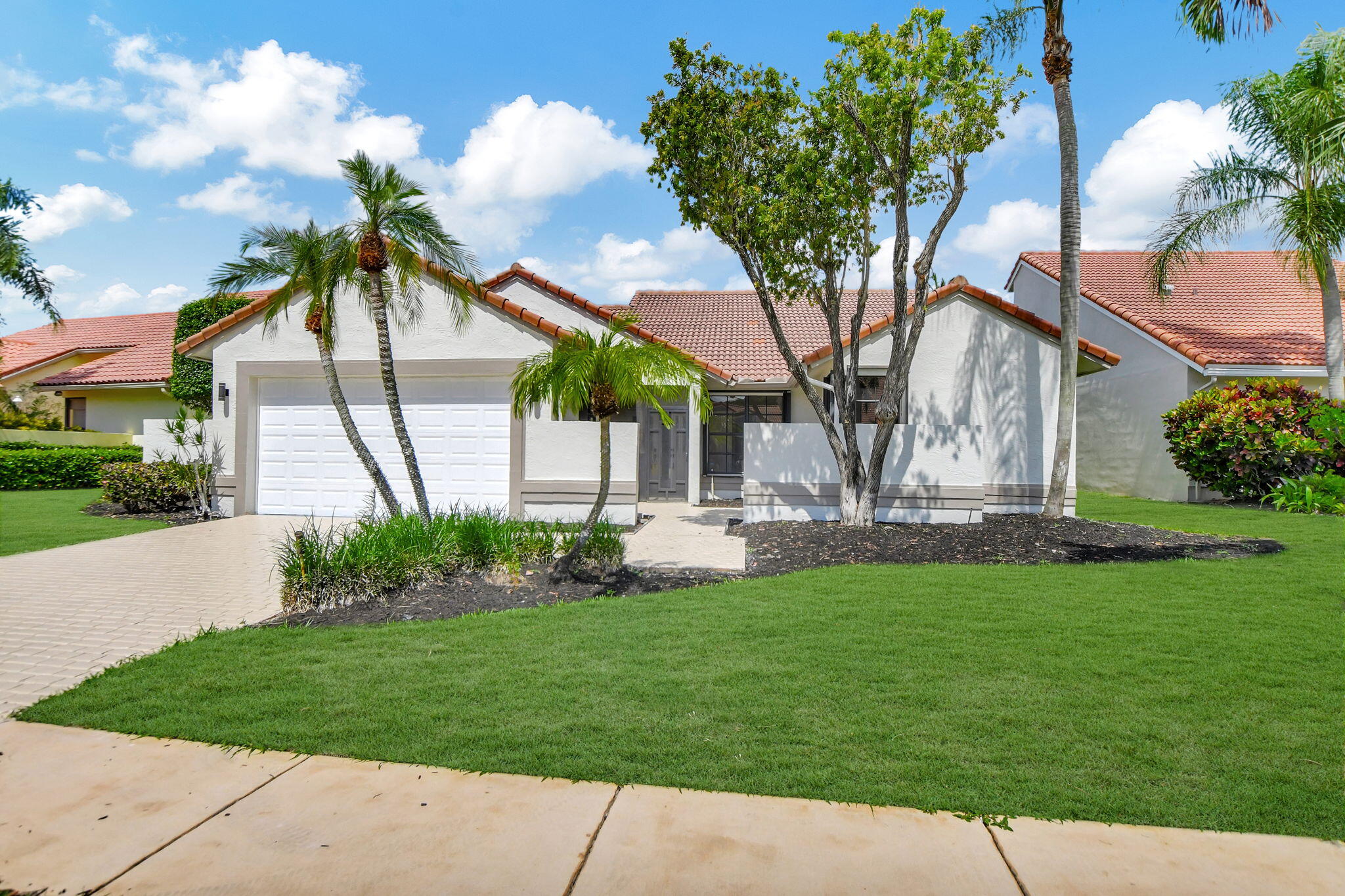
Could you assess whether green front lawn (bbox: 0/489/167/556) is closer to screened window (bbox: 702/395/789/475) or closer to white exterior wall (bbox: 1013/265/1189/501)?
screened window (bbox: 702/395/789/475)

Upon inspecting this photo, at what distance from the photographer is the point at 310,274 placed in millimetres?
10758

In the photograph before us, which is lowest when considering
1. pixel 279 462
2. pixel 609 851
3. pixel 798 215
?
pixel 609 851

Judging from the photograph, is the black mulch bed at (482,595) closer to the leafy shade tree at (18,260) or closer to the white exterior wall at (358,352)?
the white exterior wall at (358,352)

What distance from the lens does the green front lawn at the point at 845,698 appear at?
12.5 ft

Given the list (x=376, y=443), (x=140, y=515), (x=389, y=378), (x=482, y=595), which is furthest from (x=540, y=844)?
(x=140, y=515)

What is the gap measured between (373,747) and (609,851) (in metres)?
1.65

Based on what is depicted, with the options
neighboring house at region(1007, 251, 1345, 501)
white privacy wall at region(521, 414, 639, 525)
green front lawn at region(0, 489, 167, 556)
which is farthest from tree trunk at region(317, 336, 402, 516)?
neighboring house at region(1007, 251, 1345, 501)

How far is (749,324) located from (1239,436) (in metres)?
11.4

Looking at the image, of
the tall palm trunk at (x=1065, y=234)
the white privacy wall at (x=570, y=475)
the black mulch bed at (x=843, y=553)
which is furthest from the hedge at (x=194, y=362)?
the tall palm trunk at (x=1065, y=234)

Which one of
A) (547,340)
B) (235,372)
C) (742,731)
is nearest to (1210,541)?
(742,731)

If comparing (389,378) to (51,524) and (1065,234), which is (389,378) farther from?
(1065,234)

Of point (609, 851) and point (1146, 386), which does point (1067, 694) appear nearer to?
point (609, 851)

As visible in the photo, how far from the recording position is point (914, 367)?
1500 cm

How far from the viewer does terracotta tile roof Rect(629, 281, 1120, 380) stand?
14.8m
